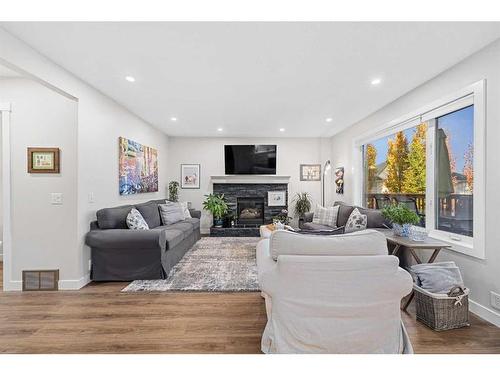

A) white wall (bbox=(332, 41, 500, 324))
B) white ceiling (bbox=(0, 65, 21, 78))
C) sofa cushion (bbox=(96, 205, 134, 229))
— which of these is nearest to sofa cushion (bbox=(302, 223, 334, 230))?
white wall (bbox=(332, 41, 500, 324))

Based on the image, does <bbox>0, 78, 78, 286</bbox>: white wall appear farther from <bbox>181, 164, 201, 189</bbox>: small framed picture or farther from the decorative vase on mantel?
the decorative vase on mantel

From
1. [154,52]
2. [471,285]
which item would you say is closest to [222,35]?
[154,52]

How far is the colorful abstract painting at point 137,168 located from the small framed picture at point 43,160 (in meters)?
1.02

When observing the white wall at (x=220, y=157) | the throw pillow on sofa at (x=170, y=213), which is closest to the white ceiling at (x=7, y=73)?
the throw pillow on sofa at (x=170, y=213)

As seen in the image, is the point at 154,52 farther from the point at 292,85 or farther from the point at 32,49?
the point at 292,85

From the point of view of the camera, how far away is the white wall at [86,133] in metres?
2.26

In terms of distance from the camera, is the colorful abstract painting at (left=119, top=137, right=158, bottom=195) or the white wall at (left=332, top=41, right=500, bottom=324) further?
the colorful abstract painting at (left=119, top=137, right=158, bottom=195)

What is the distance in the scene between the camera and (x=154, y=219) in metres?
4.46

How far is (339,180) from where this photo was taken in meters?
5.90

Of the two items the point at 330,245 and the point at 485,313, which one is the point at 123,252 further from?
the point at 485,313

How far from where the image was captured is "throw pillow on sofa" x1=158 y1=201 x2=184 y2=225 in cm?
477

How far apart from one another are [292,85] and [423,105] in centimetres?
170

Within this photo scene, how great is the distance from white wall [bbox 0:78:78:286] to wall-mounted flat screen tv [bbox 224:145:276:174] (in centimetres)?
374

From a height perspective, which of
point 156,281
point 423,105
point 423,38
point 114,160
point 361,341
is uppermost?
point 423,38
